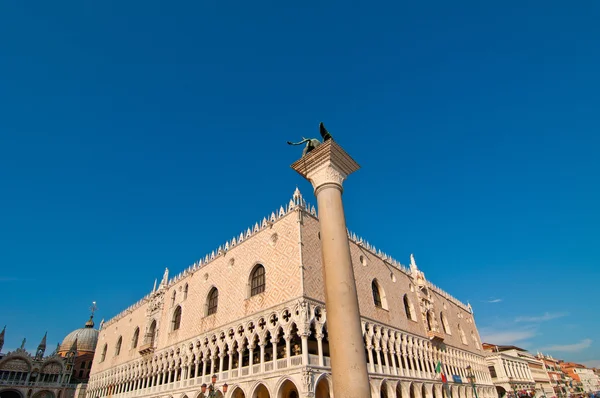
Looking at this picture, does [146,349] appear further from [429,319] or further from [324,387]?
[429,319]

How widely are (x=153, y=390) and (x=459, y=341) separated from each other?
26.9 metres

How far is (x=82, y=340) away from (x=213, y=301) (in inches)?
1774

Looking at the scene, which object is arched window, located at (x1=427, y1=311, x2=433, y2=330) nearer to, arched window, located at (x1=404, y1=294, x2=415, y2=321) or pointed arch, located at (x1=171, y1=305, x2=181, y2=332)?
arched window, located at (x1=404, y1=294, x2=415, y2=321)

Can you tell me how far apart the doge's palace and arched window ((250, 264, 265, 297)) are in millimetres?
62

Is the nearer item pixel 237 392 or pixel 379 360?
pixel 237 392

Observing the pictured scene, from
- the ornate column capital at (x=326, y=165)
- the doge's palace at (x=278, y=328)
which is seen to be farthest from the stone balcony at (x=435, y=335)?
→ the ornate column capital at (x=326, y=165)


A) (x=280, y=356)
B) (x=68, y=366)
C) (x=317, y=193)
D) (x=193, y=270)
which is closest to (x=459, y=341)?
(x=280, y=356)

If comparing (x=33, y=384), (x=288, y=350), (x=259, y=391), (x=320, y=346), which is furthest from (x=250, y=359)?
(x=33, y=384)

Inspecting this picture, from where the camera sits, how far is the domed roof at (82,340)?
55594 mm

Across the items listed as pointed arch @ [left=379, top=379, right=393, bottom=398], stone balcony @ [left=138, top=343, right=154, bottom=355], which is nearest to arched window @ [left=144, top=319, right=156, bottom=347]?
stone balcony @ [left=138, top=343, right=154, bottom=355]

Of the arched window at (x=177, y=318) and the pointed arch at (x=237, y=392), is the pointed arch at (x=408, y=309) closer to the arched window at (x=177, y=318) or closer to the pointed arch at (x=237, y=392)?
the pointed arch at (x=237, y=392)

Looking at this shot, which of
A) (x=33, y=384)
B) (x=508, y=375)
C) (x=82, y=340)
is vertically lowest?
(x=508, y=375)

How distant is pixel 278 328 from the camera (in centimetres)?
1808

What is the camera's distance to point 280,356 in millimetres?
19125
